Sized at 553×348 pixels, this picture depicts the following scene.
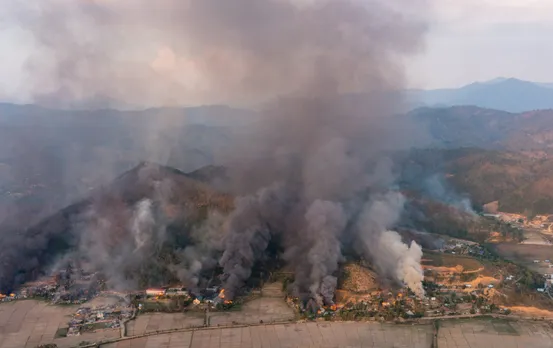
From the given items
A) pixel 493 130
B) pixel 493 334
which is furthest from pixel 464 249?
pixel 493 130

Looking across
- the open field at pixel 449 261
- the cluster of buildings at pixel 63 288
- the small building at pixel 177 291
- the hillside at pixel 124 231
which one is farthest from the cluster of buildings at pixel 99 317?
the open field at pixel 449 261

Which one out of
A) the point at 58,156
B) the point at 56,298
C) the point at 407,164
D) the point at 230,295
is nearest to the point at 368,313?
the point at 230,295

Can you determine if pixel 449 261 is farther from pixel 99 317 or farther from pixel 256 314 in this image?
pixel 99 317

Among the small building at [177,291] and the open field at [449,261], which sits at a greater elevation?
the open field at [449,261]

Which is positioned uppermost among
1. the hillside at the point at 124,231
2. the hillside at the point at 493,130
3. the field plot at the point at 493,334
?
the hillside at the point at 493,130

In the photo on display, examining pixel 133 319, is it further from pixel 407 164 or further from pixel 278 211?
pixel 407 164

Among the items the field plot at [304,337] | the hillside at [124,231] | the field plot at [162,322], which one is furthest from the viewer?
the hillside at [124,231]

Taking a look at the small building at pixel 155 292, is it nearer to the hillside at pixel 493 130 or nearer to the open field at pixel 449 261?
the open field at pixel 449 261
